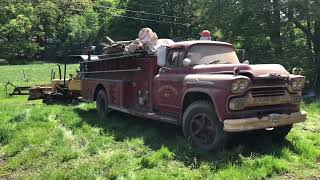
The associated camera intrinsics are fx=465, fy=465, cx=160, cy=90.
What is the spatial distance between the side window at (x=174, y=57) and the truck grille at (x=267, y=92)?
198cm

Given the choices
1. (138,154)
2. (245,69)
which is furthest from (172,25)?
(138,154)

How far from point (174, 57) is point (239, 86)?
89.6 inches

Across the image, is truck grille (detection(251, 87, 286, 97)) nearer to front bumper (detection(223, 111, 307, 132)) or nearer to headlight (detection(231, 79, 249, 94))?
headlight (detection(231, 79, 249, 94))

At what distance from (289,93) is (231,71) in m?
1.23

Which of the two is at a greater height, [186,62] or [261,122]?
[186,62]

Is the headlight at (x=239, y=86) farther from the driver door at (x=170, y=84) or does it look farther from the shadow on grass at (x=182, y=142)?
the driver door at (x=170, y=84)

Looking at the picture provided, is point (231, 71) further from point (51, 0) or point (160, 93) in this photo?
point (51, 0)

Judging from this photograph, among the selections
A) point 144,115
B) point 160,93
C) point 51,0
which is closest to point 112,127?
point 144,115

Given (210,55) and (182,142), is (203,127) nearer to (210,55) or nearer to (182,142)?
(182,142)

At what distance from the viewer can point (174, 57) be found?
9898 millimetres

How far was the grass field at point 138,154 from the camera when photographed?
23.9 feet

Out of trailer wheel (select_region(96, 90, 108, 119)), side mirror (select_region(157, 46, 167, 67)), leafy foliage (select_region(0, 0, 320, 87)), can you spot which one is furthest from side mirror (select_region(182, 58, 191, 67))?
trailer wheel (select_region(96, 90, 108, 119))

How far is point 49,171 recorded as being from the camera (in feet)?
25.3

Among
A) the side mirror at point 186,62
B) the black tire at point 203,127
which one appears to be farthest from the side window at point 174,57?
the black tire at point 203,127
